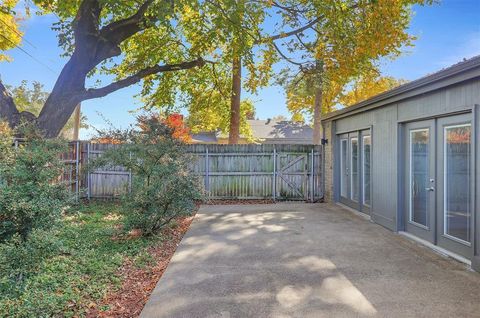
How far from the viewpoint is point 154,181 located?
6.41 metres

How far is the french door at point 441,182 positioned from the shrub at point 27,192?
17.9ft

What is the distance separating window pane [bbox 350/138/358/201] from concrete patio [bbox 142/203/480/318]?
94.3 inches

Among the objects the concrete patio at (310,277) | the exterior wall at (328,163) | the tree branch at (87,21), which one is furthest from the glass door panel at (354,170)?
the tree branch at (87,21)

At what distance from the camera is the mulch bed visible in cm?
350

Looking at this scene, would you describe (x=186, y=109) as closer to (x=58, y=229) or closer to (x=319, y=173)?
(x=319, y=173)

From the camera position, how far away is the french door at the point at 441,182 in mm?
4871

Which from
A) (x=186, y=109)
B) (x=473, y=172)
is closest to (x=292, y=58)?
(x=186, y=109)

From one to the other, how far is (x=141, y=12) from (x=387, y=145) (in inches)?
291

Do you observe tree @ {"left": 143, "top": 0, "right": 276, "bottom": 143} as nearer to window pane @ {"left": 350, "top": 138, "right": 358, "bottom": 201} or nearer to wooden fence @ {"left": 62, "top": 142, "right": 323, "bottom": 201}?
wooden fence @ {"left": 62, "top": 142, "right": 323, "bottom": 201}

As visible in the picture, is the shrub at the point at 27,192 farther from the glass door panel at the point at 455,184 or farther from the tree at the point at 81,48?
the glass door panel at the point at 455,184

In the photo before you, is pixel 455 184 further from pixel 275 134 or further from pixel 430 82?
pixel 275 134

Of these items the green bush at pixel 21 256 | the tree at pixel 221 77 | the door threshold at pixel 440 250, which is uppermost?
the tree at pixel 221 77

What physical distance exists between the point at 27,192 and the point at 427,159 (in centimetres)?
596

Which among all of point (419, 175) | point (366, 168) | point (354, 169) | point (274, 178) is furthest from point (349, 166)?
point (419, 175)
